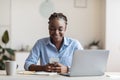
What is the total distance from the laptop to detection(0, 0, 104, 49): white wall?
3599 millimetres

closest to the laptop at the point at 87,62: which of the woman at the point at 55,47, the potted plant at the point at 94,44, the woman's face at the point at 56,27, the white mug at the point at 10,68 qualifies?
the white mug at the point at 10,68

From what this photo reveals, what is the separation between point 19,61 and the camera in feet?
16.9

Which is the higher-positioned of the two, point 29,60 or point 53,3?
point 53,3

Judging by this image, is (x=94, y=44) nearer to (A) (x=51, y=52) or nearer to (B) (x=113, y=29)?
(B) (x=113, y=29)

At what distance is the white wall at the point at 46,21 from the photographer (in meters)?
5.41

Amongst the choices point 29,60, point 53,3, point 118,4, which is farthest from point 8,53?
point 29,60

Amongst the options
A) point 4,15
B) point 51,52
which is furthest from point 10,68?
point 4,15

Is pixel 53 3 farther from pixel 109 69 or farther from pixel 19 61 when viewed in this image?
pixel 109 69

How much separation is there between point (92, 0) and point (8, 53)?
79.9 inches

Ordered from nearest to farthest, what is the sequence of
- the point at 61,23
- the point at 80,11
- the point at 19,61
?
1. the point at 61,23
2. the point at 19,61
3. the point at 80,11

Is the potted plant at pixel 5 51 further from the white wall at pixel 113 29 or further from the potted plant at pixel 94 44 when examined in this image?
the white wall at pixel 113 29

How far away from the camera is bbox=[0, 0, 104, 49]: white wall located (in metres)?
5.41

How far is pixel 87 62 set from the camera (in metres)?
1.87

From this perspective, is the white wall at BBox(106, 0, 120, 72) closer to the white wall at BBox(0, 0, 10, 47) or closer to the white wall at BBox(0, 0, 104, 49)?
the white wall at BBox(0, 0, 104, 49)
